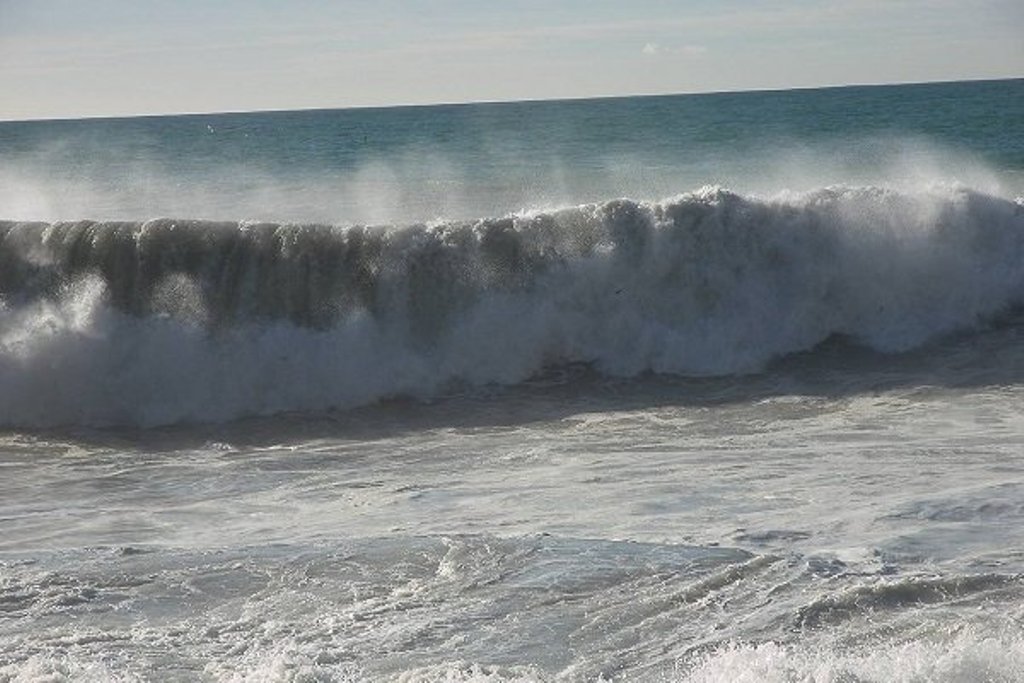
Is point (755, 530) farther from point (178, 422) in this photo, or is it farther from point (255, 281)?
point (255, 281)

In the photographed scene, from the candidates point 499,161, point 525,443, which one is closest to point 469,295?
point 525,443

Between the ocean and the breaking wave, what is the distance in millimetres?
41

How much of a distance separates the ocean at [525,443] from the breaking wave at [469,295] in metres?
0.04

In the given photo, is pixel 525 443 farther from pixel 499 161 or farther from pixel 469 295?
pixel 499 161

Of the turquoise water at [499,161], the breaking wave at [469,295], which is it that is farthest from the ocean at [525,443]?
the turquoise water at [499,161]

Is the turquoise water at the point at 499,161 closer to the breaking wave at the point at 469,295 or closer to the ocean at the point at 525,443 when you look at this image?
the ocean at the point at 525,443

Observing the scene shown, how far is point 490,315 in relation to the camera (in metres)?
16.8

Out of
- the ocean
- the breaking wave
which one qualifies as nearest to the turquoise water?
the ocean

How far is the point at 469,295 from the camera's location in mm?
16953

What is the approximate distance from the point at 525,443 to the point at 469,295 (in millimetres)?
4141

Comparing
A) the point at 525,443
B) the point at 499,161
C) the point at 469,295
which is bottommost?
the point at 525,443

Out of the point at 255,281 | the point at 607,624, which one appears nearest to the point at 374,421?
the point at 255,281

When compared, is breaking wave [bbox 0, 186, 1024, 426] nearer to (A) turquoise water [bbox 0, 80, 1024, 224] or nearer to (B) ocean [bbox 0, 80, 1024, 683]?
(B) ocean [bbox 0, 80, 1024, 683]

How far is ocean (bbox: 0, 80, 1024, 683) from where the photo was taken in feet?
25.2
